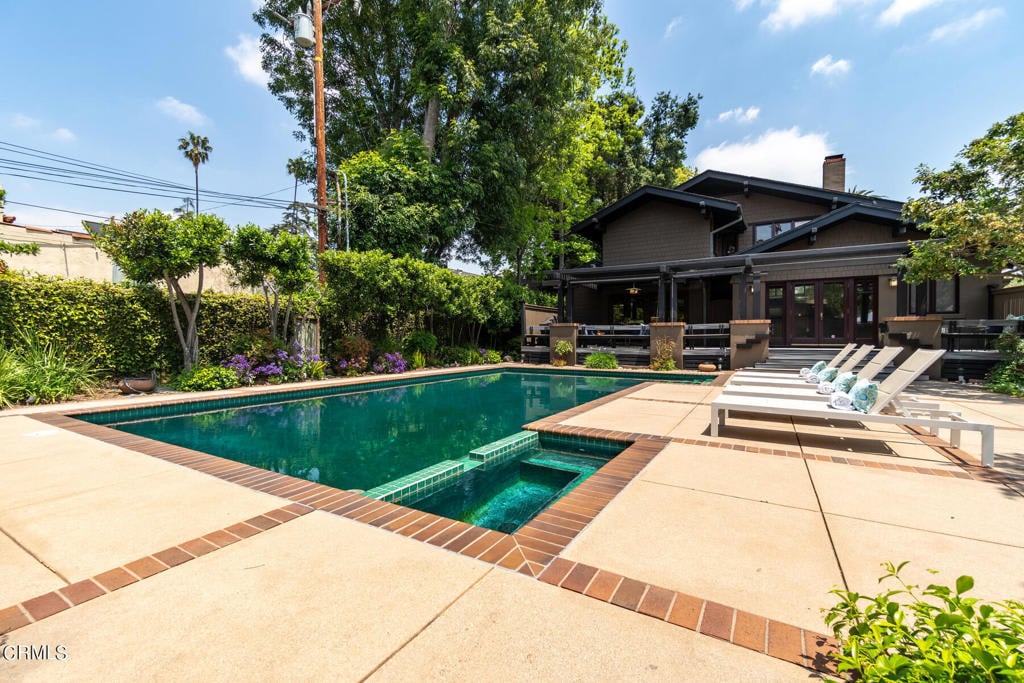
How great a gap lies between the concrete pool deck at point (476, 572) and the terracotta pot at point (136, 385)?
5.80 m

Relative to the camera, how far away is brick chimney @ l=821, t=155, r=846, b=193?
18.5m

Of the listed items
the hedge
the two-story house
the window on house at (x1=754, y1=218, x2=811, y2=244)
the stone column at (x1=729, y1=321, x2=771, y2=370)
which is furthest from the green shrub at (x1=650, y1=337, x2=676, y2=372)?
the hedge

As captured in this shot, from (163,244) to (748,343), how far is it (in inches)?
617

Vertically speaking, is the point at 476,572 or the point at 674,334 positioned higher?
the point at 674,334

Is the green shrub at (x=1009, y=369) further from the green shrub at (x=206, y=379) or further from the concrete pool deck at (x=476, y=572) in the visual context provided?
the green shrub at (x=206, y=379)

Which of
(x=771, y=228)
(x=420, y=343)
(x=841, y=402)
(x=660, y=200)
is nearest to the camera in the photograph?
(x=841, y=402)

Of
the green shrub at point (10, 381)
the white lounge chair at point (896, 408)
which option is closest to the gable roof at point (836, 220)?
the white lounge chair at point (896, 408)

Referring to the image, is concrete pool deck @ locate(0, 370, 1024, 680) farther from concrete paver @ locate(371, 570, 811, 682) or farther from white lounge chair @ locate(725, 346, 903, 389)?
white lounge chair @ locate(725, 346, 903, 389)

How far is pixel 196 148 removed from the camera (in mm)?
40812

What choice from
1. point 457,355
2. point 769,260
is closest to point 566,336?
point 457,355

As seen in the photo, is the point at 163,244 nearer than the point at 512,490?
No

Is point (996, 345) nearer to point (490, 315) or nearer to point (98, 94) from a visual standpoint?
point (490, 315)

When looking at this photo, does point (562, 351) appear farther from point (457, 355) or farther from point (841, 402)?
point (841, 402)

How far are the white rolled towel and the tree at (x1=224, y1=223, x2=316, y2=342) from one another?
11.0 meters
